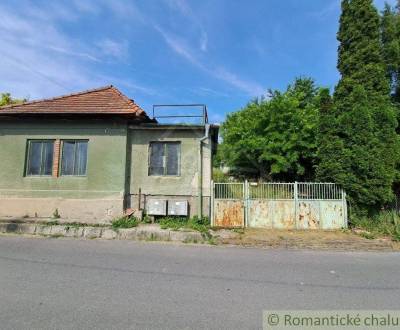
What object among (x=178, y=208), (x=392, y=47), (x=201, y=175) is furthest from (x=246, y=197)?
(x=392, y=47)

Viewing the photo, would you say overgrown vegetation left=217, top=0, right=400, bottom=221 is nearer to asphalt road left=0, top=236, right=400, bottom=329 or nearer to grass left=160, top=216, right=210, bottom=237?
asphalt road left=0, top=236, right=400, bottom=329

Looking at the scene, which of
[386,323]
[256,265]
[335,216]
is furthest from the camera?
[335,216]

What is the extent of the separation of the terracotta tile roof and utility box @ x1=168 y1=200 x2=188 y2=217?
157 inches

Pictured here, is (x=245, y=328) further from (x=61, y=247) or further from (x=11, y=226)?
(x=11, y=226)

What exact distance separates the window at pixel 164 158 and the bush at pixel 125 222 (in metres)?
2.17

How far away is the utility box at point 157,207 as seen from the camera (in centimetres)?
1149

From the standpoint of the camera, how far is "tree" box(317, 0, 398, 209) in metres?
11.1

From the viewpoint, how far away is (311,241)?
9516 millimetres

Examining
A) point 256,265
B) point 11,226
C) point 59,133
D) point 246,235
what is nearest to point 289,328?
point 256,265

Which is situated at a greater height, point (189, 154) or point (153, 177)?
point (189, 154)

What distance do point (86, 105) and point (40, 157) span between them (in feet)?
10.0

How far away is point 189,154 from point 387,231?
27.4 ft

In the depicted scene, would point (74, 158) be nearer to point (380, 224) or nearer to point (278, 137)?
point (380, 224)

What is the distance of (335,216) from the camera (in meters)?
11.3
